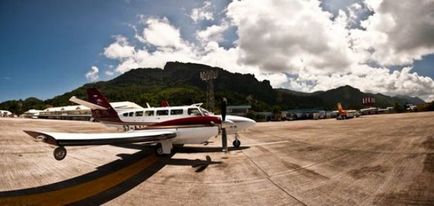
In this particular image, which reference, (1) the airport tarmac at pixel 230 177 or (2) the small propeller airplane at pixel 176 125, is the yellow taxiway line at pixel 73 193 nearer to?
(1) the airport tarmac at pixel 230 177

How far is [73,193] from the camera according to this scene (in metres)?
7.79

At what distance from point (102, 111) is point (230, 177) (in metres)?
14.0

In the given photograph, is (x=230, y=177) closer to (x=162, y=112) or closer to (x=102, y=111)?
(x=162, y=112)

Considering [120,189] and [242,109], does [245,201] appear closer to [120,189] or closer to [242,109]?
[120,189]

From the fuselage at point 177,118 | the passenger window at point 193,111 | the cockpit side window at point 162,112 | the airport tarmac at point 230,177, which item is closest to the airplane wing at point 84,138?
the airport tarmac at point 230,177

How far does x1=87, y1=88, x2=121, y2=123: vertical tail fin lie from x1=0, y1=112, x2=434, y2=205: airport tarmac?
4.47 m

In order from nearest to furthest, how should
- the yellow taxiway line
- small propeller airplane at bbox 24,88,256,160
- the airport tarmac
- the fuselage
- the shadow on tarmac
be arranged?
the yellow taxiway line → the airport tarmac → the shadow on tarmac → small propeller airplane at bbox 24,88,256,160 → the fuselage

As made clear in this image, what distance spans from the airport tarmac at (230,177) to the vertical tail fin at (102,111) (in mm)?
4469

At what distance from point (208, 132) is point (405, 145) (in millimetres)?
12663

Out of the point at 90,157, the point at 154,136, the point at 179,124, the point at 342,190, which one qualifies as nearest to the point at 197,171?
the point at 154,136

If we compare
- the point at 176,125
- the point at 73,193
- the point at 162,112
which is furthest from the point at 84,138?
the point at 162,112

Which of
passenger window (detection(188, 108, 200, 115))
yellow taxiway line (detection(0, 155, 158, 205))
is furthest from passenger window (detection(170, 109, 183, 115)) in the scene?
yellow taxiway line (detection(0, 155, 158, 205))

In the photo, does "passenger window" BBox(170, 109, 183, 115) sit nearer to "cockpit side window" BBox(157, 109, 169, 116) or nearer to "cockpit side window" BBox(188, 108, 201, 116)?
"cockpit side window" BBox(157, 109, 169, 116)

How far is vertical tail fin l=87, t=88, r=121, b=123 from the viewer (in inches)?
725
